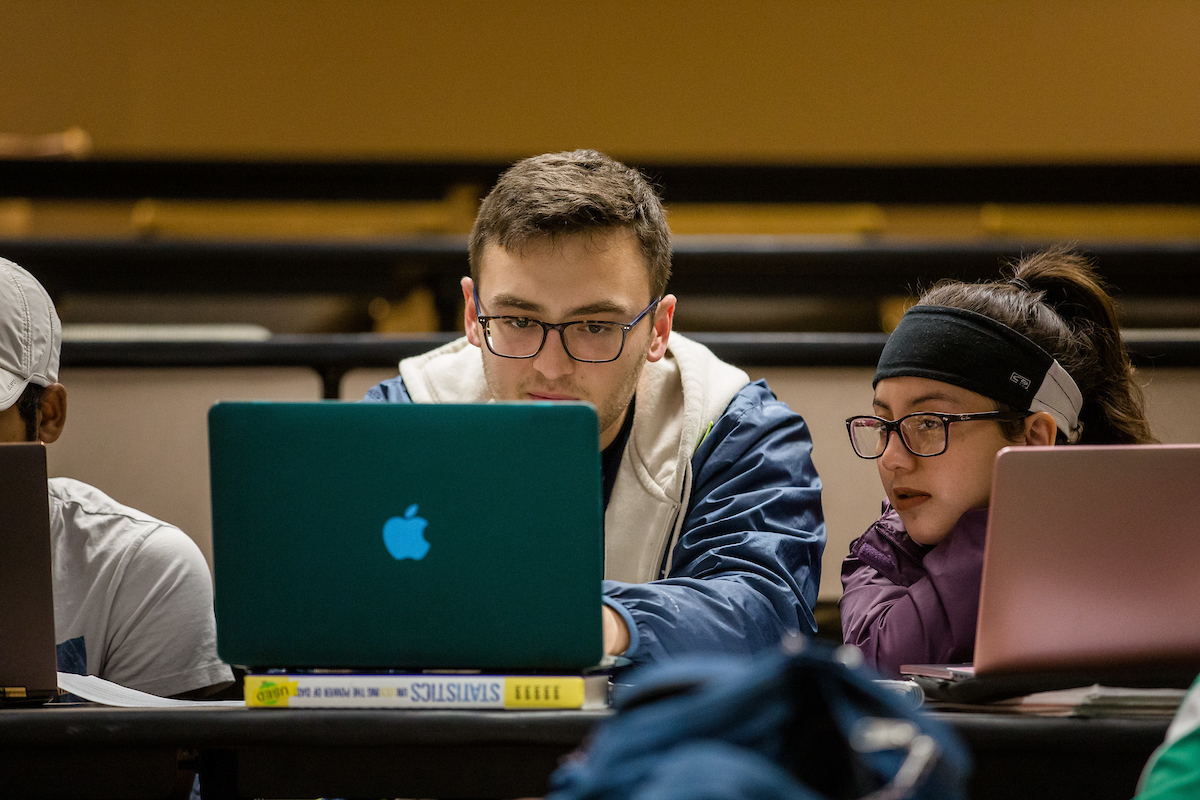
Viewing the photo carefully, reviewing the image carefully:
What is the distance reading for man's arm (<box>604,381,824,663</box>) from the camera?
3.57 feet

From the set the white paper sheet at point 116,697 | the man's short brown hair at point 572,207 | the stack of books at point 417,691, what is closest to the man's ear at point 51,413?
the white paper sheet at point 116,697

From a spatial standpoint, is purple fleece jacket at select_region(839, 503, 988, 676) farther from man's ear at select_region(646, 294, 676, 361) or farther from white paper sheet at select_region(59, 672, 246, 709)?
white paper sheet at select_region(59, 672, 246, 709)

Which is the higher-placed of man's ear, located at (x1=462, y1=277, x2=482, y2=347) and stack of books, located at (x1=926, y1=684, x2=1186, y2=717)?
man's ear, located at (x1=462, y1=277, x2=482, y2=347)

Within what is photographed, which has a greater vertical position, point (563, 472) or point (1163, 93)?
point (1163, 93)

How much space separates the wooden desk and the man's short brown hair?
761 millimetres

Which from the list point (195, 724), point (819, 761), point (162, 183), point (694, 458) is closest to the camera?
point (819, 761)

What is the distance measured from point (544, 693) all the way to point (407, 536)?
171 millimetres

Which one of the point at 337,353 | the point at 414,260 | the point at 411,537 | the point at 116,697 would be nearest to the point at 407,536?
the point at 411,537

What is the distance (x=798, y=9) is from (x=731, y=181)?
546 mm

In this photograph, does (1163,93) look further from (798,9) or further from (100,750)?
(100,750)

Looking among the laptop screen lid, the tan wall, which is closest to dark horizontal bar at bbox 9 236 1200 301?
the tan wall

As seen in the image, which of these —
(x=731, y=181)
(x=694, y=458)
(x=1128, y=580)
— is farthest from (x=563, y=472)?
(x=731, y=181)

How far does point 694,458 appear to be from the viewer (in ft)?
4.93

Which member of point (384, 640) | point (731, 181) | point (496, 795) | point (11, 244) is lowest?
point (496, 795)
